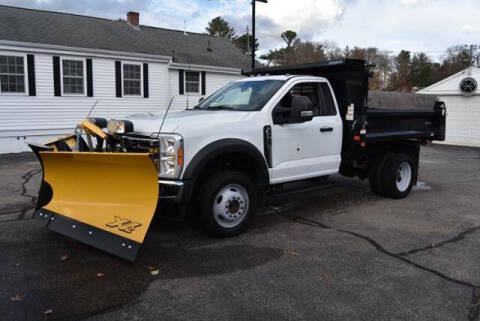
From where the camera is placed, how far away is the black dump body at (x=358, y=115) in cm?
710

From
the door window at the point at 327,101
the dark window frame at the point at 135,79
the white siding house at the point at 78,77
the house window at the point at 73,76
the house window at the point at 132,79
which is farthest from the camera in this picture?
the house window at the point at 132,79

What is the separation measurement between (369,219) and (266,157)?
2039 mm

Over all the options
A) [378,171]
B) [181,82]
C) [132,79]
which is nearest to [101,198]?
[378,171]

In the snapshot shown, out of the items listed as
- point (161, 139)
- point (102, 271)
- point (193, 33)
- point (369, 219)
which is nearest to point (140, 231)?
point (102, 271)

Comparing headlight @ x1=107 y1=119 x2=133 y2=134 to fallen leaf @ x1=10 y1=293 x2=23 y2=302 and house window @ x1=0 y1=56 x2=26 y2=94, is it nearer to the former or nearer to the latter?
fallen leaf @ x1=10 y1=293 x2=23 y2=302

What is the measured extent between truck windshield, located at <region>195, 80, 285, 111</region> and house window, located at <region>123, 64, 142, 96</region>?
458 inches

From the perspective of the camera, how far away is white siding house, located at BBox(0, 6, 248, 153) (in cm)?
1505

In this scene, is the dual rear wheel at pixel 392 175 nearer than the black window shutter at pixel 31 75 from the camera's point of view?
Yes

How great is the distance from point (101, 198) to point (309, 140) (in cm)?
307

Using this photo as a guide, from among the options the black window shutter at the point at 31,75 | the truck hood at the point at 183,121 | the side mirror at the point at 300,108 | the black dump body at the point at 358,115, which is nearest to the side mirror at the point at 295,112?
the side mirror at the point at 300,108

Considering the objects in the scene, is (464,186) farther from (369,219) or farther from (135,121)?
(135,121)

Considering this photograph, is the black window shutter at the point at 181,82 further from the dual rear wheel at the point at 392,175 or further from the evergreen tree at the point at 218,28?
the evergreen tree at the point at 218,28

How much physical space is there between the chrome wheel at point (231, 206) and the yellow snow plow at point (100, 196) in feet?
3.45

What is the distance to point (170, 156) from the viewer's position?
5.05 metres
